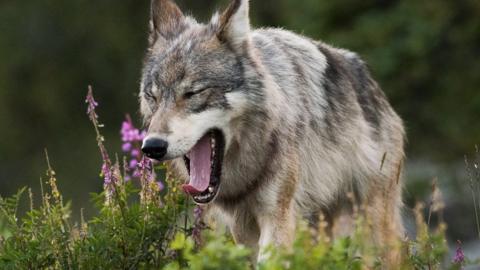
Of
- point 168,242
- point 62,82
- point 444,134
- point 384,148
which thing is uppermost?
point 168,242

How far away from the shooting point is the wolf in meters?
6.89

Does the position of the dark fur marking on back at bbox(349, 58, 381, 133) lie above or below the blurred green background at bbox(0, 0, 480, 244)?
above

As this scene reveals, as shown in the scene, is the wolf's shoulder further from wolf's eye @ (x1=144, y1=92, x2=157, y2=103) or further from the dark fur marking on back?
wolf's eye @ (x1=144, y1=92, x2=157, y2=103)

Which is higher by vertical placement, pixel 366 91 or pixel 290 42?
pixel 290 42

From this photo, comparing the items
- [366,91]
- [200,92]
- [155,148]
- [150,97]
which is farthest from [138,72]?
[155,148]

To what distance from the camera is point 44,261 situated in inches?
264

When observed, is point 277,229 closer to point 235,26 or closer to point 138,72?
point 235,26

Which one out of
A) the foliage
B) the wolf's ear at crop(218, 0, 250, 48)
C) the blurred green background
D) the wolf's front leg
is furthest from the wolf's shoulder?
the blurred green background

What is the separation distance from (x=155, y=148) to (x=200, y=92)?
0.45 m

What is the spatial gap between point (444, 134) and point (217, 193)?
1378 centimetres

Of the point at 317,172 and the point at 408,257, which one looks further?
the point at 317,172

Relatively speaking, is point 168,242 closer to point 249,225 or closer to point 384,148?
point 249,225

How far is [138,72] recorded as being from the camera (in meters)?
28.6

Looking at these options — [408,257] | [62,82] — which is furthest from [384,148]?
[62,82]
